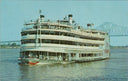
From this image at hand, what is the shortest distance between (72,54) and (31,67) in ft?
37.1

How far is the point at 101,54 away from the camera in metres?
59.2

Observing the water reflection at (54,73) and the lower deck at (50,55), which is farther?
the lower deck at (50,55)

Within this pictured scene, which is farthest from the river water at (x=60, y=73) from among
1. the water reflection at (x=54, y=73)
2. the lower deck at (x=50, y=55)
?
the lower deck at (x=50, y=55)

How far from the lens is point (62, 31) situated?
42156 millimetres

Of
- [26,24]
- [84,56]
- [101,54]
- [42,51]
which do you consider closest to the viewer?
[42,51]

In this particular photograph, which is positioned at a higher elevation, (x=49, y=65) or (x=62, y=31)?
(x=62, y=31)

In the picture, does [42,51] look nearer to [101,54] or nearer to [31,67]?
[31,67]

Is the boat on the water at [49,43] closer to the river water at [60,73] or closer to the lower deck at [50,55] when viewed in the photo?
the lower deck at [50,55]

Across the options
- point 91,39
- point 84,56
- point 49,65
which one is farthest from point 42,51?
point 91,39

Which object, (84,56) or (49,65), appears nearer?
(49,65)

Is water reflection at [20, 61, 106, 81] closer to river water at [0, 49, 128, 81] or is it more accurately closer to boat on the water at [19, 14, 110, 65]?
river water at [0, 49, 128, 81]

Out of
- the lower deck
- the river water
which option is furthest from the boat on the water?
the river water

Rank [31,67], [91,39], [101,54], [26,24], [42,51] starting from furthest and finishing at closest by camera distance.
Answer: [101,54] → [91,39] → [26,24] → [42,51] → [31,67]

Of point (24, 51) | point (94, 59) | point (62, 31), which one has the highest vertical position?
point (62, 31)
